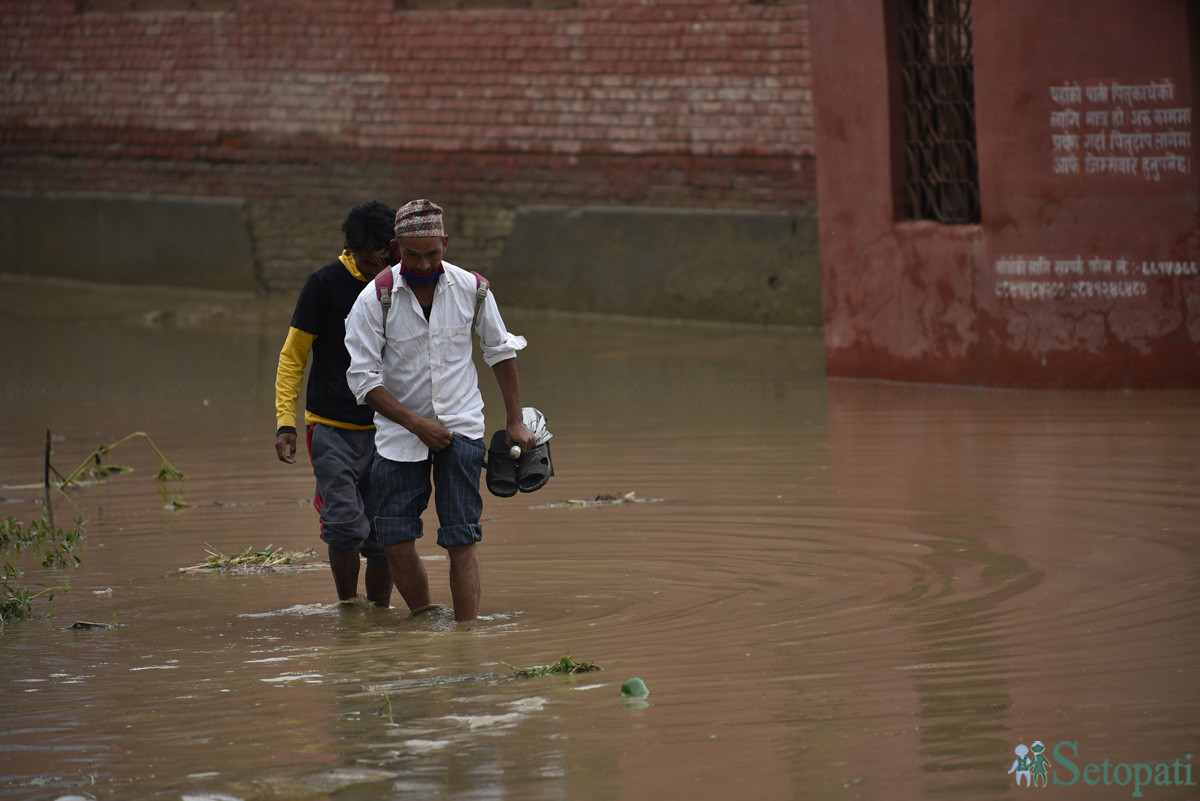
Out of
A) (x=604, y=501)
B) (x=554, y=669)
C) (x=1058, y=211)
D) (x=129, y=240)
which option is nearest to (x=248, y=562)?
(x=604, y=501)

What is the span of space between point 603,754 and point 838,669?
1016mm

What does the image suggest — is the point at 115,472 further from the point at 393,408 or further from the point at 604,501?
the point at 393,408

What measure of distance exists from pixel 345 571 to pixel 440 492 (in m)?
0.72

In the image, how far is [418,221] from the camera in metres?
5.79

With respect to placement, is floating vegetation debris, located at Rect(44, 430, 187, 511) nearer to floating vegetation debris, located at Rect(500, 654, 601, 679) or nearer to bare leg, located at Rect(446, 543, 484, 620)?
bare leg, located at Rect(446, 543, 484, 620)

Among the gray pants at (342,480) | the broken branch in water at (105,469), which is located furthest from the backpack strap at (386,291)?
the broken branch in water at (105,469)

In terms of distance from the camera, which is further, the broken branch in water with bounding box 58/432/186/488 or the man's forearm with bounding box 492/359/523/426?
the broken branch in water with bounding box 58/432/186/488

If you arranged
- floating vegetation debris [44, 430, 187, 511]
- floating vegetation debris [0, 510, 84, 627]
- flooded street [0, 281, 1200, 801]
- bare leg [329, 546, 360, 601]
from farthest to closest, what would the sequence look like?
1. floating vegetation debris [44, 430, 187, 511]
2. floating vegetation debris [0, 510, 84, 627]
3. bare leg [329, 546, 360, 601]
4. flooded street [0, 281, 1200, 801]

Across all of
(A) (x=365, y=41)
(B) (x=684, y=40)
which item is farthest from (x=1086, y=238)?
(A) (x=365, y=41)

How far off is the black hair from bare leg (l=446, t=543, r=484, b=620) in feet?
3.83

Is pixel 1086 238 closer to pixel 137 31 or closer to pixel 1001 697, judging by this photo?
pixel 1001 697

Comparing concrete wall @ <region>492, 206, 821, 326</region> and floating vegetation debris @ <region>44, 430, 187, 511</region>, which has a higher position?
concrete wall @ <region>492, 206, 821, 326</region>

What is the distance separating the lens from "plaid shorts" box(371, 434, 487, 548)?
19.6 feet

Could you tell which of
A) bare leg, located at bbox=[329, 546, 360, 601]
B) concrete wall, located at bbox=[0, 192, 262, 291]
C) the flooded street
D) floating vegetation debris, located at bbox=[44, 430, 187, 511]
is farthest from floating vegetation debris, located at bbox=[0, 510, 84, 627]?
concrete wall, located at bbox=[0, 192, 262, 291]
